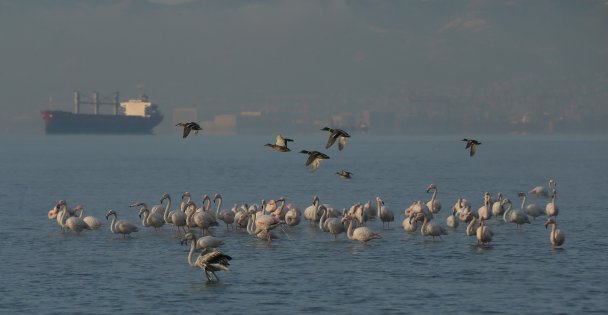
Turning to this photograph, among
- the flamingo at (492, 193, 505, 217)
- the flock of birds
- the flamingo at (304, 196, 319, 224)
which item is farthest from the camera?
the flamingo at (492, 193, 505, 217)

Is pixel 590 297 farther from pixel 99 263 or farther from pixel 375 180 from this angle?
pixel 375 180

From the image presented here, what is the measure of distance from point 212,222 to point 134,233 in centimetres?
334

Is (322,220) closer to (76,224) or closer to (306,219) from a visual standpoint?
(306,219)

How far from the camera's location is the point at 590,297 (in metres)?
28.6

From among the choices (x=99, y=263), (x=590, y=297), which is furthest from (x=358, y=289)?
(x=99, y=263)

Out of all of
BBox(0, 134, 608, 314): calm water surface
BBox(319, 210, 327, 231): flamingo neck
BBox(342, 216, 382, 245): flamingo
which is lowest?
BBox(0, 134, 608, 314): calm water surface

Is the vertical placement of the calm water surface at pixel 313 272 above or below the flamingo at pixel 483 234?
below

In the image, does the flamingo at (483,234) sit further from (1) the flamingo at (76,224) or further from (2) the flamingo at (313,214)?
(1) the flamingo at (76,224)

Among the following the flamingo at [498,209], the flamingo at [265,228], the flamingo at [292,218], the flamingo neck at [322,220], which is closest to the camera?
the flamingo at [265,228]

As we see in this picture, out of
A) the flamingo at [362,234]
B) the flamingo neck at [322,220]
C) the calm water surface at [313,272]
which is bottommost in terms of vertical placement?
the calm water surface at [313,272]

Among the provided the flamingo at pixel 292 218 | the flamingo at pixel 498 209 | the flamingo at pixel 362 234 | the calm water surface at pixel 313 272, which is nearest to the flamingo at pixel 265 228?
the calm water surface at pixel 313 272

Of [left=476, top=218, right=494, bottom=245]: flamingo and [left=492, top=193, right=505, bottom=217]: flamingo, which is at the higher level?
[left=492, top=193, right=505, bottom=217]: flamingo

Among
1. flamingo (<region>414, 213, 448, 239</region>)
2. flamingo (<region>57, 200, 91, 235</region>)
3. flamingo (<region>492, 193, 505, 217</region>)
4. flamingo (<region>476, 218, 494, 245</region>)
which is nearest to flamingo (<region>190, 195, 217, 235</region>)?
flamingo (<region>57, 200, 91, 235</region>)

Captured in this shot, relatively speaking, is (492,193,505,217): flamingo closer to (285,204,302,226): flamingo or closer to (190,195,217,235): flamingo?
(285,204,302,226): flamingo
